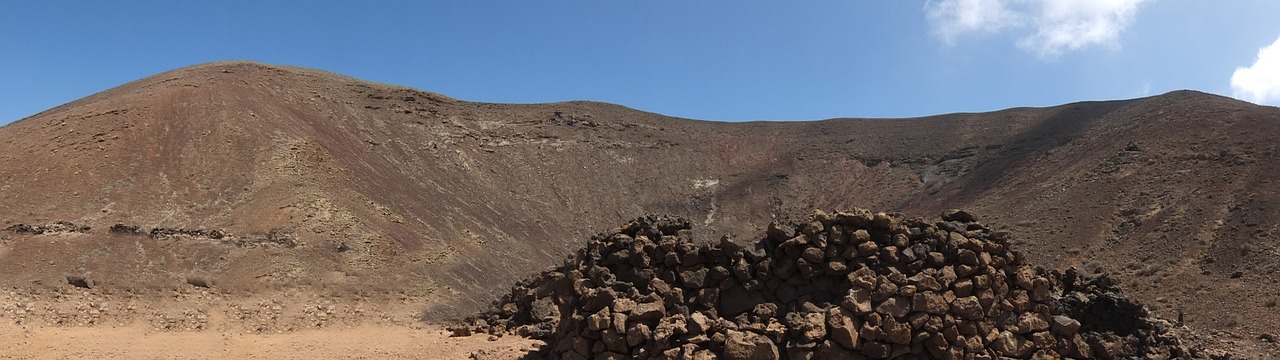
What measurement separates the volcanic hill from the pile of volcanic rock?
8590 mm

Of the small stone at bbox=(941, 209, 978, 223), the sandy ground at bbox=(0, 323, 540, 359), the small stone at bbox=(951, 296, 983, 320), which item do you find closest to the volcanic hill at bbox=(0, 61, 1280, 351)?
the sandy ground at bbox=(0, 323, 540, 359)

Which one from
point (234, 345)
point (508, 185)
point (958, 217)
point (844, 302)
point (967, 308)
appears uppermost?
point (508, 185)

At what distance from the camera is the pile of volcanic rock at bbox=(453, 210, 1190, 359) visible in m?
9.58

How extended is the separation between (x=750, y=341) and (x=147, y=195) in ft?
67.8

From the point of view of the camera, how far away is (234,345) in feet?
46.8

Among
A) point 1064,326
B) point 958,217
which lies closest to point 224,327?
point 958,217

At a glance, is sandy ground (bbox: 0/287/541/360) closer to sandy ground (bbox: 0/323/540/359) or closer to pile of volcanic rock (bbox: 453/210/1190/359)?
sandy ground (bbox: 0/323/540/359)

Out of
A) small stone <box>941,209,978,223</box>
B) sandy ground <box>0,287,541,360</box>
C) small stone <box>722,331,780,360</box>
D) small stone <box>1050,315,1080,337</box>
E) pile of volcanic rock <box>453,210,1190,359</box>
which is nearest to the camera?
small stone <box>722,331,780,360</box>

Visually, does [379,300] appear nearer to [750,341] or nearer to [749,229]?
[750,341]

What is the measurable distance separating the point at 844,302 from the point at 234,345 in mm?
10755

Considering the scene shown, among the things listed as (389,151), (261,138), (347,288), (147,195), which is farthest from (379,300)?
(389,151)

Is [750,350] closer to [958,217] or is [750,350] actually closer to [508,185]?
[958,217]

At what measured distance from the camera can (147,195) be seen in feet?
76.0

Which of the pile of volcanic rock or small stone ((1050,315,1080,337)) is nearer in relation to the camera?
the pile of volcanic rock
